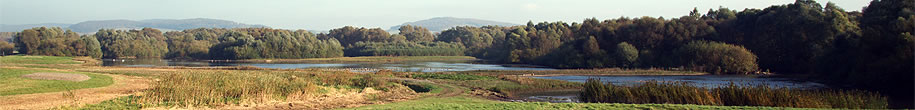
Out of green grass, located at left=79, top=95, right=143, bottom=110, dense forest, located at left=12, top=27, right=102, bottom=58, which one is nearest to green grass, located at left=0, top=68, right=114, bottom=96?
green grass, located at left=79, top=95, right=143, bottom=110

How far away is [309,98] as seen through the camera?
2669 centimetres

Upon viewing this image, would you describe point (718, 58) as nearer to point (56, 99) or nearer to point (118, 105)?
point (118, 105)

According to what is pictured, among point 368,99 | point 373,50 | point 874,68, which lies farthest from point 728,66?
point 373,50

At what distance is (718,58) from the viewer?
66.5m

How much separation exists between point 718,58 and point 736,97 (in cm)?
4510

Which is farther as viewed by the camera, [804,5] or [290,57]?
[290,57]

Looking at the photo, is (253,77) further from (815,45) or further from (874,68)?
(815,45)

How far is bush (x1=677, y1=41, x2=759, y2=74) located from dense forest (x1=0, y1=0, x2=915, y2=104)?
0.32ft

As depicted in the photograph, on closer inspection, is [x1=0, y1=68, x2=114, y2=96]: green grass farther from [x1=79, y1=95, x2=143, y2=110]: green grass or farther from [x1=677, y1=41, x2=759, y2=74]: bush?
[x1=677, y1=41, x2=759, y2=74]: bush

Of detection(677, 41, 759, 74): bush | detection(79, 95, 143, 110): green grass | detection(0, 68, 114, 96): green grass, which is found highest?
detection(677, 41, 759, 74): bush

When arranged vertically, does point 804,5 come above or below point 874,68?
above

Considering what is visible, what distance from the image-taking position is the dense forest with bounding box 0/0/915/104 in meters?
39.9

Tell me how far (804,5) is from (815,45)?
24.0 feet

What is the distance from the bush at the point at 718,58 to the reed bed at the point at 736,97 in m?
39.1
